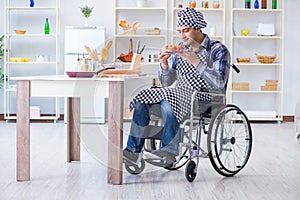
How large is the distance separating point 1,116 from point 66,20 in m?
1.54

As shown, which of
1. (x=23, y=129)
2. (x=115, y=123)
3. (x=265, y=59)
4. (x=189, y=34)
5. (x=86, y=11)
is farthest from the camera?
(x=265, y=59)

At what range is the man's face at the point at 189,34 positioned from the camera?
388 cm

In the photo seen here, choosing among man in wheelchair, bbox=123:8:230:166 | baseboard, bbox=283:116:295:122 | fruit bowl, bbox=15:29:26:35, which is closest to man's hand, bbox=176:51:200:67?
man in wheelchair, bbox=123:8:230:166

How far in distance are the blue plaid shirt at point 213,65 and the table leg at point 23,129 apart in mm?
952

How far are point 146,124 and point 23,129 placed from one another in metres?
0.77

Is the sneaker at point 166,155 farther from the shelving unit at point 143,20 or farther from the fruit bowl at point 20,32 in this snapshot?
the fruit bowl at point 20,32

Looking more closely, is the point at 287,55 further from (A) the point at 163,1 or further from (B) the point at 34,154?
(B) the point at 34,154

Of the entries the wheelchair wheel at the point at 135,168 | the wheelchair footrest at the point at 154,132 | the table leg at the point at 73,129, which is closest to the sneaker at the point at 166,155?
the wheelchair footrest at the point at 154,132

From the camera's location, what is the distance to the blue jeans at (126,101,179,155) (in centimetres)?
366

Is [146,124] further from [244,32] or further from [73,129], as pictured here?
[244,32]

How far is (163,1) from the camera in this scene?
786 centimetres

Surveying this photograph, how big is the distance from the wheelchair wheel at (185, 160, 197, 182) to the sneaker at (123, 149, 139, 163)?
34cm

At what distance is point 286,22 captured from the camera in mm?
7855

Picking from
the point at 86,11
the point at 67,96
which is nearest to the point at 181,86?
the point at 67,96
